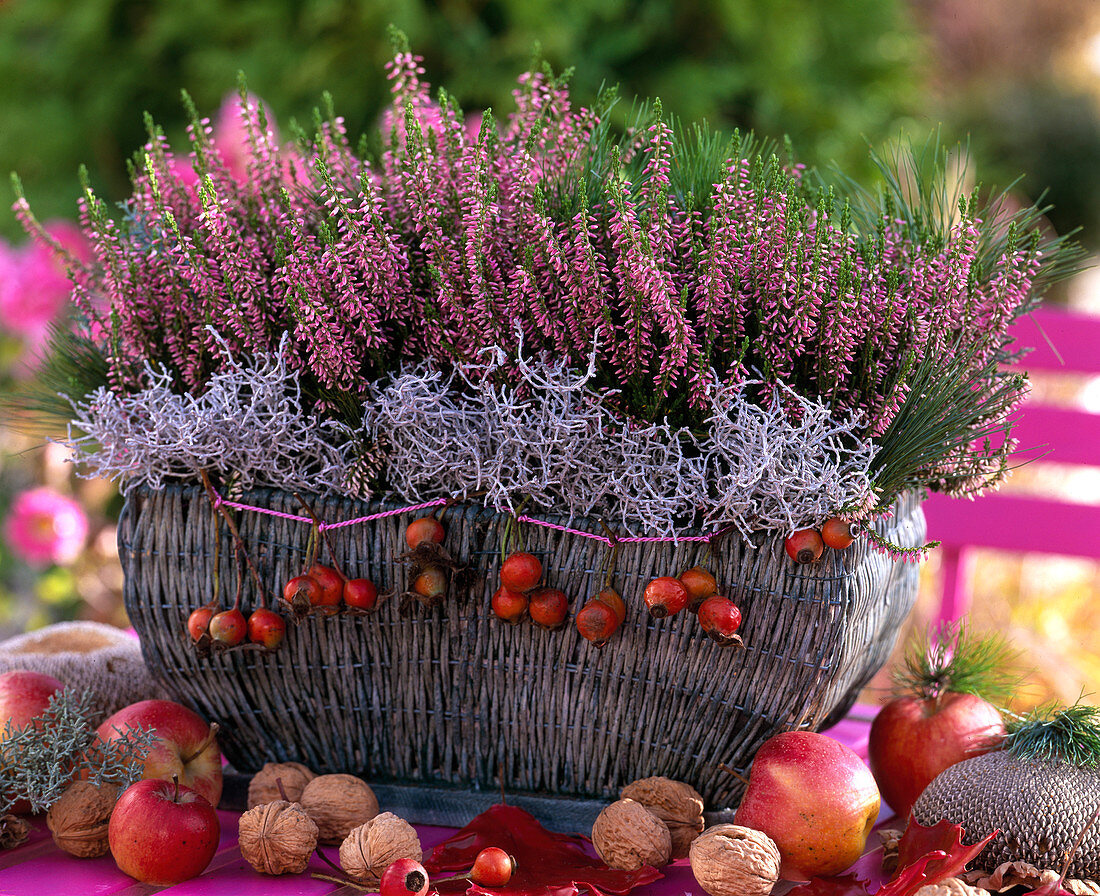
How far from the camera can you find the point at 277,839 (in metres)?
0.75

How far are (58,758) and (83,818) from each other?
0.17ft

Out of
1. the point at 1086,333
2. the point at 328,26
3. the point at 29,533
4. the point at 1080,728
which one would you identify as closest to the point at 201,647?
the point at 1080,728

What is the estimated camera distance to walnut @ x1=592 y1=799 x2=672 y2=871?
747mm

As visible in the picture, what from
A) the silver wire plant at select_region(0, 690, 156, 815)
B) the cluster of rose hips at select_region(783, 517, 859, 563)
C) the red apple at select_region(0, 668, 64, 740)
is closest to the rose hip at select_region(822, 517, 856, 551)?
the cluster of rose hips at select_region(783, 517, 859, 563)

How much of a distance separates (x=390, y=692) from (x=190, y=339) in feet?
1.12

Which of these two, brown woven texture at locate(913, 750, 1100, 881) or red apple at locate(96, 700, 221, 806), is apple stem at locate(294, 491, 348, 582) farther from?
brown woven texture at locate(913, 750, 1100, 881)

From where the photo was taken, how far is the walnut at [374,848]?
28.7 inches

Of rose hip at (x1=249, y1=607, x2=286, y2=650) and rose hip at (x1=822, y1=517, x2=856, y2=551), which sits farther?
rose hip at (x1=249, y1=607, x2=286, y2=650)

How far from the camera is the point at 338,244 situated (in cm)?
78

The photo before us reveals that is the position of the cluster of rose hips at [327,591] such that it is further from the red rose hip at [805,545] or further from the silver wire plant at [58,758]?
the red rose hip at [805,545]

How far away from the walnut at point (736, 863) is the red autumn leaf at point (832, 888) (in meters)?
0.02

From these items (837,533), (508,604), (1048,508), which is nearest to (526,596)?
(508,604)

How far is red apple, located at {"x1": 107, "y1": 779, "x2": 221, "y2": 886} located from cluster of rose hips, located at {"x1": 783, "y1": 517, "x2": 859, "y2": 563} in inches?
18.2

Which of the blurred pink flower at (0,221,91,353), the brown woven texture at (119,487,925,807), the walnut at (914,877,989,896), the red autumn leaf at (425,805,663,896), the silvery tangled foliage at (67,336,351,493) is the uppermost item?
the blurred pink flower at (0,221,91,353)
